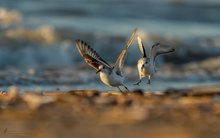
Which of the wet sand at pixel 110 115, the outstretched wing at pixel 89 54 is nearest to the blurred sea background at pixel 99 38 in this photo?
the outstretched wing at pixel 89 54

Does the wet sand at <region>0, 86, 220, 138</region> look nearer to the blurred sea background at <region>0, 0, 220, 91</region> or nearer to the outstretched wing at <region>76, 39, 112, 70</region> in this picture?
the outstretched wing at <region>76, 39, 112, 70</region>

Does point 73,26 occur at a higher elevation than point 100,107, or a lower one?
higher

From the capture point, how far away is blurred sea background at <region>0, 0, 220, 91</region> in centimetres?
1371

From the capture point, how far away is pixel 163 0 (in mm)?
28688

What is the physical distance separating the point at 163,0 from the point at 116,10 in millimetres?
3839

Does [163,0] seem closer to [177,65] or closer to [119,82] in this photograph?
[177,65]

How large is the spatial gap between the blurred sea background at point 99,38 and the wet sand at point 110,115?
304 centimetres

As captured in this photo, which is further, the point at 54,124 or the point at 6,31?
the point at 6,31

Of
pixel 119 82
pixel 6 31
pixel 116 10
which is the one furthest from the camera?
pixel 116 10

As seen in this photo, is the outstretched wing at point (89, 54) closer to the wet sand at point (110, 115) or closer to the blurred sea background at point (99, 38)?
the wet sand at point (110, 115)

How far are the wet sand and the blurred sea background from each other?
3037mm

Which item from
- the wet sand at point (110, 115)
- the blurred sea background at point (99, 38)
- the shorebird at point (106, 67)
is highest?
the blurred sea background at point (99, 38)

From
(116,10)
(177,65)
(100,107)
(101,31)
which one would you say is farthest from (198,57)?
(100,107)

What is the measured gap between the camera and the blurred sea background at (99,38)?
13711 mm
